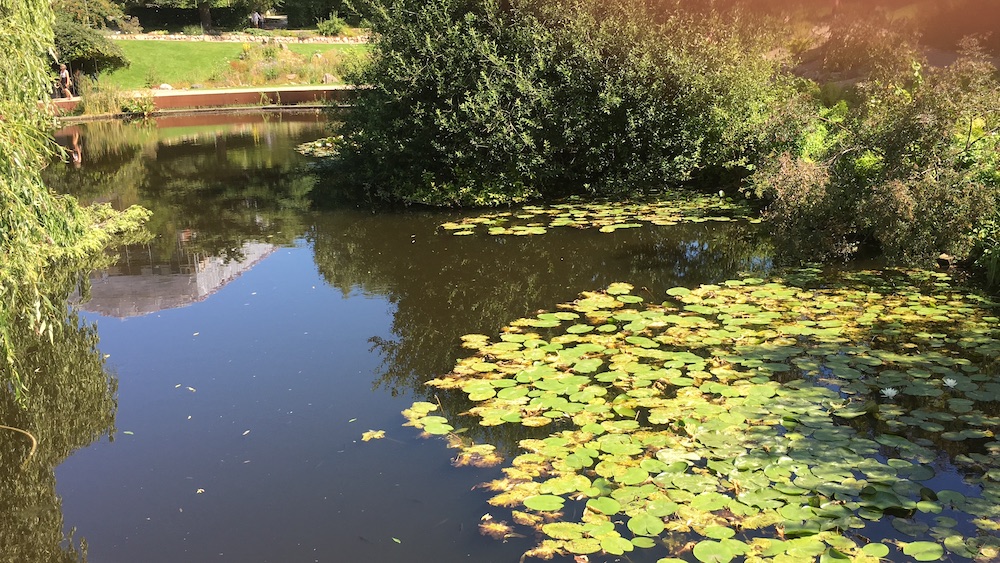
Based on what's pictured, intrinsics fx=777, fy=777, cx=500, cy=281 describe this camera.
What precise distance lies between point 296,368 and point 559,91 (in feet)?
21.9

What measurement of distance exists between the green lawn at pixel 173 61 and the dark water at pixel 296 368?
74.8ft

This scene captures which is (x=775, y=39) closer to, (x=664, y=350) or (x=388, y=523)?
(x=664, y=350)

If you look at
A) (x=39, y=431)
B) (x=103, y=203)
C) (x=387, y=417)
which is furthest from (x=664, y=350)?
(x=103, y=203)

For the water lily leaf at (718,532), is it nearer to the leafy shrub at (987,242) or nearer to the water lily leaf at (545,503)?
the water lily leaf at (545,503)

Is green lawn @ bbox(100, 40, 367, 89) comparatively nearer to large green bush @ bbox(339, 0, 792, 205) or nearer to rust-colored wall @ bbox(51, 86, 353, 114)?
rust-colored wall @ bbox(51, 86, 353, 114)

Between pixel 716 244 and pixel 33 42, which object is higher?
pixel 33 42

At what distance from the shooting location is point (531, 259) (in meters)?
8.82

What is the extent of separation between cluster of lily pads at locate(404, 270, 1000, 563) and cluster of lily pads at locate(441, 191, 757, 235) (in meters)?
3.03

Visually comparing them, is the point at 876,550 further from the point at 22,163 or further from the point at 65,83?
the point at 65,83

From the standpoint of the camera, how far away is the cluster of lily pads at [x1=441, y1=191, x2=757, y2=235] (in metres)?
9.99

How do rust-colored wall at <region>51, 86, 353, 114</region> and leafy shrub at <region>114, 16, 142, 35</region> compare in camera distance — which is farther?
leafy shrub at <region>114, 16, 142, 35</region>

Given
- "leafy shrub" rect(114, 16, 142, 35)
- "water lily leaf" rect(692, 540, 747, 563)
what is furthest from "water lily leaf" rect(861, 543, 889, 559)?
"leafy shrub" rect(114, 16, 142, 35)

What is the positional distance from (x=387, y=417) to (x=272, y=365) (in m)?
1.41

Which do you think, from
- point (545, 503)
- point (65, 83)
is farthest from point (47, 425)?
point (65, 83)
